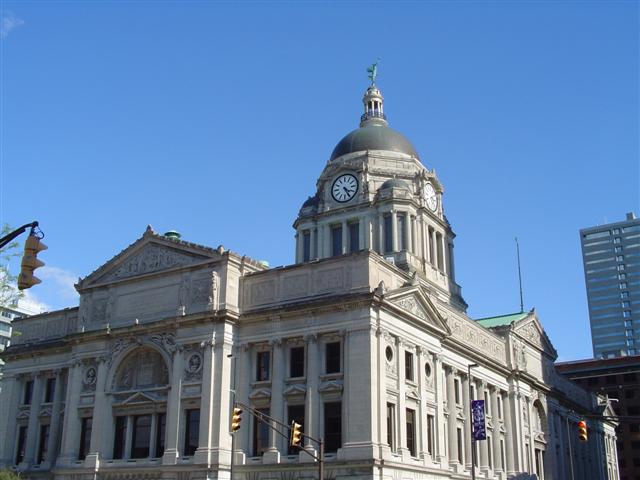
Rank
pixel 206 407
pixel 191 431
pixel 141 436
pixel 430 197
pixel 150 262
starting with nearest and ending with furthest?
pixel 206 407 < pixel 191 431 < pixel 141 436 < pixel 150 262 < pixel 430 197

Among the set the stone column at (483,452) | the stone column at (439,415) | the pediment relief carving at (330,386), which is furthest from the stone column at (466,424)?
the pediment relief carving at (330,386)

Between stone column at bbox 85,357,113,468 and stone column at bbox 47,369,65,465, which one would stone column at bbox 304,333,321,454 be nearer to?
stone column at bbox 85,357,113,468

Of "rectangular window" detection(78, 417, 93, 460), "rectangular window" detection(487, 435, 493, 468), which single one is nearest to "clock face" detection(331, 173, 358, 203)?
"rectangular window" detection(487, 435, 493, 468)

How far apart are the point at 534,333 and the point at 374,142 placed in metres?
26.5

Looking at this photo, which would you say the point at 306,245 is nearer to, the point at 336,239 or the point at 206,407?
the point at 336,239

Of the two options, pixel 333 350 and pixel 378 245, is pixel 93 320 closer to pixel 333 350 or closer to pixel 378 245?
pixel 333 350

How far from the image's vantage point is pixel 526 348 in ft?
259

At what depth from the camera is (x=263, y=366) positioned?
54375 millimetres

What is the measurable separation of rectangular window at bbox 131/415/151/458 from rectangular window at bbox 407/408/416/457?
18.6 meters

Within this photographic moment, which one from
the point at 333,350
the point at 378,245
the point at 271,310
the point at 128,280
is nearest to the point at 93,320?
the point at 128,280

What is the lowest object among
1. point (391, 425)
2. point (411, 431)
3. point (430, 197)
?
point (411, 431)

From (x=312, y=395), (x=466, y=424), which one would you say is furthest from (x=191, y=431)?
(x=466, y=424)

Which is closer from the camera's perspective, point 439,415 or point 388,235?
point 439,415

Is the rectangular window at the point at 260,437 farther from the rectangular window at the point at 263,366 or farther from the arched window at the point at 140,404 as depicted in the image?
the arched window at the point at 140,404
